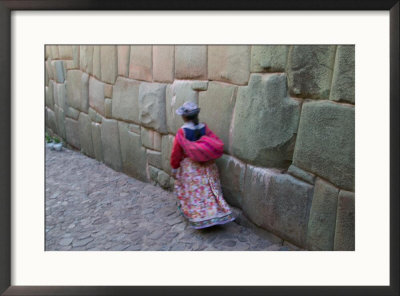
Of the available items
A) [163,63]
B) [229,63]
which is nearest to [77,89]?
[163,63]

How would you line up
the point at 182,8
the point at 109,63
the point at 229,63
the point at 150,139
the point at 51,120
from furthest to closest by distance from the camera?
the point at 51,120, the point at 109,63, the point at 150,139, the point at 229,63, the point at 182,8

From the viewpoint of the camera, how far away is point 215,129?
8.91 feet

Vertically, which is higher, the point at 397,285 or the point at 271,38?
the point at 271,38

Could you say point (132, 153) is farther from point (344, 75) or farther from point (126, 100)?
point (344, 75)

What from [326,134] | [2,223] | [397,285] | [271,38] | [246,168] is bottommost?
[397,285]

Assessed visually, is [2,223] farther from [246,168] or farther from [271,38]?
[271,38]

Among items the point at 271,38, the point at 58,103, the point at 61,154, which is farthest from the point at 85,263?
the point at 58,103

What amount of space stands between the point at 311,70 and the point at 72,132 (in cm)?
343

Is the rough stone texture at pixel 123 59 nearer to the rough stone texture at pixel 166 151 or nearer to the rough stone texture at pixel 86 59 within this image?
the rough stone texture at pixel 86 59

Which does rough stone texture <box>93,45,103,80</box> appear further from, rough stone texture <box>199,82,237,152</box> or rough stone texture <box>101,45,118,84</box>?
rough stone texture <box>199,82,237,152</box>

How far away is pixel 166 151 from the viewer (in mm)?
3340

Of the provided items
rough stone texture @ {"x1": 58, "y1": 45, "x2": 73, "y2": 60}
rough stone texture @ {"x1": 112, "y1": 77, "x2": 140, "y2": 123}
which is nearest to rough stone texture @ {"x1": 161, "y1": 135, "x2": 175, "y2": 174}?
rough stone texture @ {"x1": 112, "y1": 77, "x2": 140, "y2": 123}

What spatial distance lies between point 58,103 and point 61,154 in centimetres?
79

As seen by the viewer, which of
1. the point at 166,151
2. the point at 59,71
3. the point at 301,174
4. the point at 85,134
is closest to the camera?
the point at 301,174
